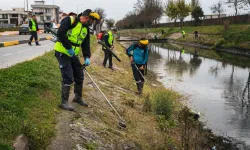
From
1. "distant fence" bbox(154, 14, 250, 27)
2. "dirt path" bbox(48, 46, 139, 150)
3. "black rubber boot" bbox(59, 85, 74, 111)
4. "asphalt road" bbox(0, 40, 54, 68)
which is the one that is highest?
"distant fence" bbox(154, 14, 250, 27)

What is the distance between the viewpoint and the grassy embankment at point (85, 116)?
16.3 feet

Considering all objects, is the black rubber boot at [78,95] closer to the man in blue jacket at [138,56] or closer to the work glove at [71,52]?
the work glove at [71,52]

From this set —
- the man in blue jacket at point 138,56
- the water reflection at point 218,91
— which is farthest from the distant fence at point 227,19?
the man in blue jacket at point 138,56

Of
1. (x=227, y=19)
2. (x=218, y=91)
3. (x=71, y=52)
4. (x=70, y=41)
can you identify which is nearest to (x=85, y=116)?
(x=71, y=52)

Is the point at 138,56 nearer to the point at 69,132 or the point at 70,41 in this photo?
the point at 70,41

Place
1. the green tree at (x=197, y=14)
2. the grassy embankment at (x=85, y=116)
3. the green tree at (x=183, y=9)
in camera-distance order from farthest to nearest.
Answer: the green tree at (x=183, y=9) → the green tree at (x=197, y=14) → the grassy embankment at (x=85, y=116)

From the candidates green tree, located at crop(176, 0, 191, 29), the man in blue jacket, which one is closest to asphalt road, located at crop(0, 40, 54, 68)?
the man in blue jacket

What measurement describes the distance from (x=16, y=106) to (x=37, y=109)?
0.47 metres

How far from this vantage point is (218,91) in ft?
52.2

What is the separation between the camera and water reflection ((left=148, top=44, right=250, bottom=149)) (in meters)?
10.6

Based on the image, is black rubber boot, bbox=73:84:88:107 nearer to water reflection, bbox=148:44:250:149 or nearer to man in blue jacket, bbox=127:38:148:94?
man in blue jacket, bbox=127:38:148:94

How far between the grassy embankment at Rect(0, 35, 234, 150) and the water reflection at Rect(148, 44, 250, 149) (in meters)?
1.44

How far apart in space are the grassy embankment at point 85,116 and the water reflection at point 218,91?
1437mm

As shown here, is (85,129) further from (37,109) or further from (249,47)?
(249,47)
